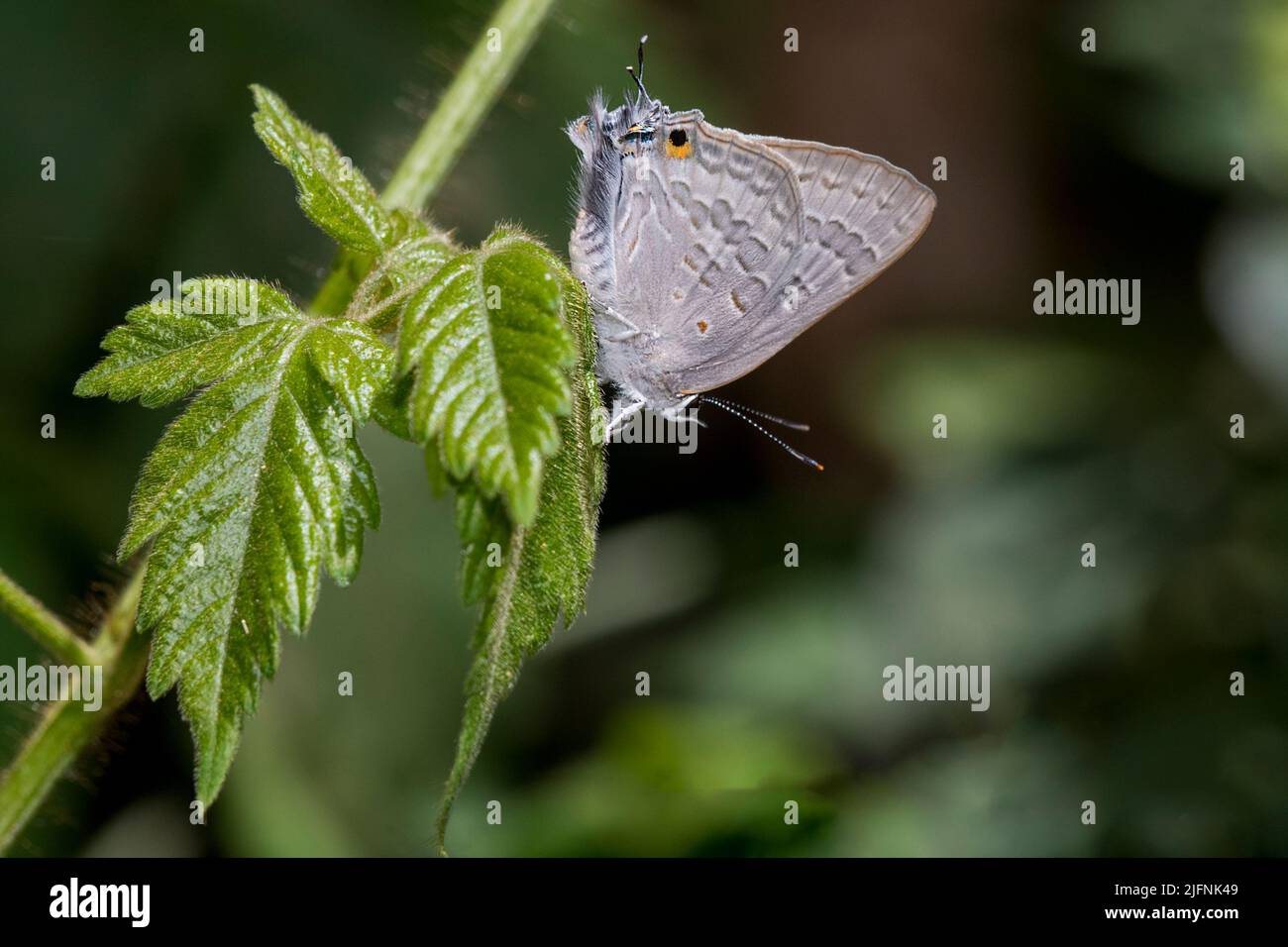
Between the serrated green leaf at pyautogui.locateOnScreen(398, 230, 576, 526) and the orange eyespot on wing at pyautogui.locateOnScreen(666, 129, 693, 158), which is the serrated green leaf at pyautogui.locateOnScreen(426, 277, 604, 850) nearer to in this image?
the serrated green leaf at pyautogui.locateOnScreen(398, 230, 576, 526)

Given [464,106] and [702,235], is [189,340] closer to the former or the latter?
[464,106]

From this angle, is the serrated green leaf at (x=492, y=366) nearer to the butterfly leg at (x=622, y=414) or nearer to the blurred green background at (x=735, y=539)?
the butterfly leg at (x=622, y=414)

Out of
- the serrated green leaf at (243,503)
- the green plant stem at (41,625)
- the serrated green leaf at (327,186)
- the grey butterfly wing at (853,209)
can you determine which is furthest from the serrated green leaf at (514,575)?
the grey butterfly wing at (853,209)

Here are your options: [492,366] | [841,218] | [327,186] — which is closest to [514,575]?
[492,366]

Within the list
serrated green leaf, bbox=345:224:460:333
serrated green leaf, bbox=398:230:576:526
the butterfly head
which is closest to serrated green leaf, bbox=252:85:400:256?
serrated green leaf, bbox=345:224:460:333

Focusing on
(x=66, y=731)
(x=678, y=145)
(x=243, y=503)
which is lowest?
(x=66, y=731)

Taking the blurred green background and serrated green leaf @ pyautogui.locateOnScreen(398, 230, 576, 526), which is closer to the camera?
serrated green leaf @ pyautogui.locateOnScreen(398, 230, 576, 526)

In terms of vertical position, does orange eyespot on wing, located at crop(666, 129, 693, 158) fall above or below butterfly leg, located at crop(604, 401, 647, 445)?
above
